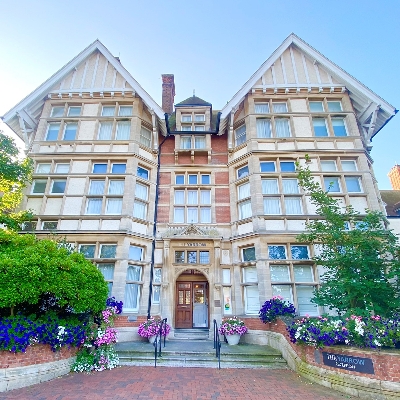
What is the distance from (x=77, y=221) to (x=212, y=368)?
321 inches

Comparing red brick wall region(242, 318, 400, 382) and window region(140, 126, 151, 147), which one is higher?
window region(140, 126, 151, 147)

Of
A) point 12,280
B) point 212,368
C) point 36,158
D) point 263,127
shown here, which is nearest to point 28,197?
point 36,158

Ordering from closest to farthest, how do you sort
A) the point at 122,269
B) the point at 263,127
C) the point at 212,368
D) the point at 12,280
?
1. the point at 12,280
2. the point at 212,368
3. the point at 122,269
4. the point at 263,127

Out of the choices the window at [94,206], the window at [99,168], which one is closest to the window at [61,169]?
the window at [99,168]

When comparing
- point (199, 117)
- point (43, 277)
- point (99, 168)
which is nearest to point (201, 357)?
point (43, 277)

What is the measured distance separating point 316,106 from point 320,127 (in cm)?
136

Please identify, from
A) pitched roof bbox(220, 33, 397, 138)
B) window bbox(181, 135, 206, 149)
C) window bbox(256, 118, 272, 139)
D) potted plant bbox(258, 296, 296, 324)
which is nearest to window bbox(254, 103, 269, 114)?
window bbox(256, 118, 272, 139)

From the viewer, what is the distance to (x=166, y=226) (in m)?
12.8

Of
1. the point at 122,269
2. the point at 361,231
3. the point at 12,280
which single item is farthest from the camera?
the point at 122,269

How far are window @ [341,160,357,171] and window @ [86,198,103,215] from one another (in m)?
11.8

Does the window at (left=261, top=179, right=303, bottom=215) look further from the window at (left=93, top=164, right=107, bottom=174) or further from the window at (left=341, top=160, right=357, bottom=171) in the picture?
the window at (left=93, top=164, right=107, bottom=174)

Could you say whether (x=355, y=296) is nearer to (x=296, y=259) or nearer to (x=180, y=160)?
(x=296, y=259)

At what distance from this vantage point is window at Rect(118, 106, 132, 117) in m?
14.2

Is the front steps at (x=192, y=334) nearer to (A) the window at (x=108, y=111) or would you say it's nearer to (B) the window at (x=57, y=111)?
(A) the window at (x=108, y=111)
